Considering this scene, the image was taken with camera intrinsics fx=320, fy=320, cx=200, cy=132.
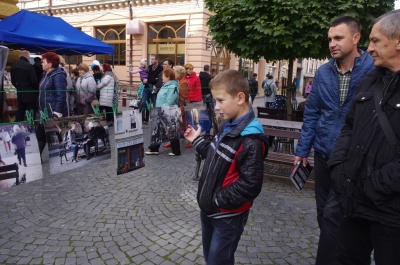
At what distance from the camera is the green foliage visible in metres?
4.69

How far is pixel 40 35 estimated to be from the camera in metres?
7.97

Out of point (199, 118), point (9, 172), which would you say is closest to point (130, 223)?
point (9, 172)

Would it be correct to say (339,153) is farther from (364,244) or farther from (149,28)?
(149,28)

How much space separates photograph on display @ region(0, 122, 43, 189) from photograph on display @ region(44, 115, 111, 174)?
16cm

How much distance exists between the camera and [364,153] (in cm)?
178

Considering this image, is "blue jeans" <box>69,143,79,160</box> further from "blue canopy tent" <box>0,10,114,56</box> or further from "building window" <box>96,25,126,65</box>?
"building window" <box>96,25,126,65</box>

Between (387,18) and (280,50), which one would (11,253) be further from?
(280,50)

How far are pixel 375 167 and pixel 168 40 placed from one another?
18.7 metres

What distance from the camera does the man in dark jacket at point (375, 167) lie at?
65.4 inches

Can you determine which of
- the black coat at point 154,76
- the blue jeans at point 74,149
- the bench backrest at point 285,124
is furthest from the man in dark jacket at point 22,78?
the bench backrest at point 285,124

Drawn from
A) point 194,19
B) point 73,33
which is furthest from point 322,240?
point 194,19

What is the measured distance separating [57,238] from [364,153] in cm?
295

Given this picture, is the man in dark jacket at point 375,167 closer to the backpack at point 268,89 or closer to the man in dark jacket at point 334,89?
the man in dark jacket at point 334,89

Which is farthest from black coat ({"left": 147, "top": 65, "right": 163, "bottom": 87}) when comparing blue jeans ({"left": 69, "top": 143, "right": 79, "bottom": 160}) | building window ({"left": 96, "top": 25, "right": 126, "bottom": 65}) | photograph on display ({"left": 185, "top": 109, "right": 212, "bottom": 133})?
building window ({"left": 96, "top": 25, "right": 126, "bottom": 65})
